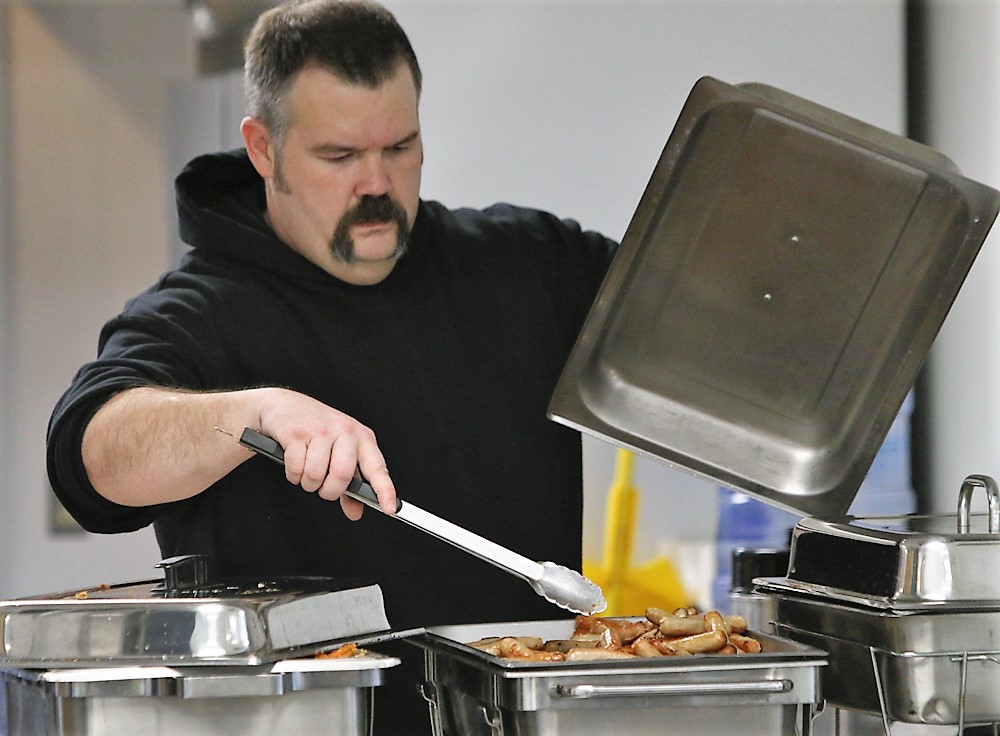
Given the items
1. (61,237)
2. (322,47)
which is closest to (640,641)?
(322,47)

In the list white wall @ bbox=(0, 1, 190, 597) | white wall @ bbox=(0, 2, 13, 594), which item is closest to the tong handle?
white wall @ bbox=(0, 1, 190, 597)

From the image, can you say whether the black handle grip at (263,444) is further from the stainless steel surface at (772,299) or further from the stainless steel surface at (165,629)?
the stainless steel surface at (772,299)

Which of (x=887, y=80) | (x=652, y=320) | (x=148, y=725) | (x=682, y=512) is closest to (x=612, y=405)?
(x=652, y=320)

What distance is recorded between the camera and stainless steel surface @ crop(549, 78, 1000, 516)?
4.25 feet

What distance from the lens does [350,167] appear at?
1.44m

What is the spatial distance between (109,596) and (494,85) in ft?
5.53

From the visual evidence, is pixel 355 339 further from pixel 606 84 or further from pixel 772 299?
pixel 606 84

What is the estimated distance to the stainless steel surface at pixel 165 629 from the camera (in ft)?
2.97

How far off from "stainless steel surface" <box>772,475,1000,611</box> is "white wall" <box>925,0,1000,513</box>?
1166mm

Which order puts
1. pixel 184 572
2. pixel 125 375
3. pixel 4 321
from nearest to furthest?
pixel 184 572
pixel 125 375
pixel 4 321

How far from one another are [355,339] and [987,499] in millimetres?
756

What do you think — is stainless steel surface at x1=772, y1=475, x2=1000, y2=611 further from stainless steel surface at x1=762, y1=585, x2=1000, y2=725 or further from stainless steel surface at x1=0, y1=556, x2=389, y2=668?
stainless steel surface at x1=0, y1=556, x2=389, y2=668

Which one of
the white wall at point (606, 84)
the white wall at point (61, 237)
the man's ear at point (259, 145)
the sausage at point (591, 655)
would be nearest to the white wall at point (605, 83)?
the white wall at point (606, 84)

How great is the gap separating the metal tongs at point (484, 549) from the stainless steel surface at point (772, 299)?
0.34 metres
